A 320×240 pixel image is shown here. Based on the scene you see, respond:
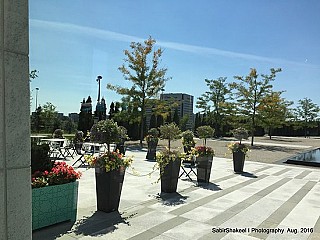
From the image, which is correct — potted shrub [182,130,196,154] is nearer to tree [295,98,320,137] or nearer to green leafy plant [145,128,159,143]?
green leafy plant [145,128,159,143]

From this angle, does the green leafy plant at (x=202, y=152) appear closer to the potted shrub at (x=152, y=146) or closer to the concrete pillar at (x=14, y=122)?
the potted shrub at (x=152, y=146)

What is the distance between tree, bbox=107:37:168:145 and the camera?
715 inches

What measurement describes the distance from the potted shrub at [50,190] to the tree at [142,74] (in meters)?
14.2

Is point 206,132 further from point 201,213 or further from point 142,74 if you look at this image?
point 142,74

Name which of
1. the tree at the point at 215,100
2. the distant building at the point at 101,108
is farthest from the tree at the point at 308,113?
the distant building at the point at 101,108

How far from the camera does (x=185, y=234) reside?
3539mm

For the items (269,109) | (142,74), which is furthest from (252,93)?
(142,74)

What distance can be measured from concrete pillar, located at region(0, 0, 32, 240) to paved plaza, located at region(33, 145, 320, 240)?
1565 mm

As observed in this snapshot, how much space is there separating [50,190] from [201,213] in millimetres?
2413

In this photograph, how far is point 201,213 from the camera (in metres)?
4.42

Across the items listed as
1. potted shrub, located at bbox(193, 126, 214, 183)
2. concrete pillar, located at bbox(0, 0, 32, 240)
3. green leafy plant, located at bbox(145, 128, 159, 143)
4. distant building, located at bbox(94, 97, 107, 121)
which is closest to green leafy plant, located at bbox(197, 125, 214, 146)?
potted shrub, located at bbox(193, 126, 214, 183)

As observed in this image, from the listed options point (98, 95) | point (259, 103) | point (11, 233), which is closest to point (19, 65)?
point (11, 233)

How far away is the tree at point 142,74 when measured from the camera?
18172 millimetres

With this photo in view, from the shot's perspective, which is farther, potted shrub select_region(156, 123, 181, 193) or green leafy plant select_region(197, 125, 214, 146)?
green leafy plant select_region(197, 125, 214, 146)
